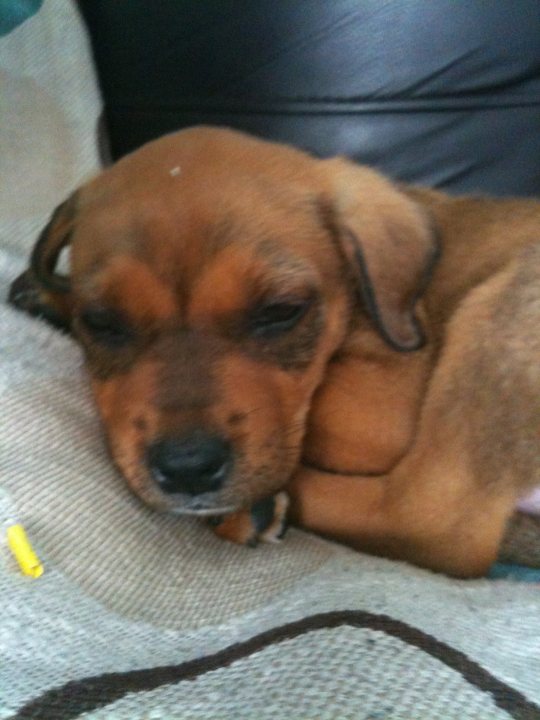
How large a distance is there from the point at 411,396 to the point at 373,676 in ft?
3.07

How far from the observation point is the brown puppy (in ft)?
5.23

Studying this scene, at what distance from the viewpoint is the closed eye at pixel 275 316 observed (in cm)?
166

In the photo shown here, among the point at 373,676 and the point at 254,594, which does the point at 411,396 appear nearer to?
the point at 254,594

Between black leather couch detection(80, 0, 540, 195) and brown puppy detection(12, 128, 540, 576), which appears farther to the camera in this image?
black leather couch detection(80, 0, 540, 195)

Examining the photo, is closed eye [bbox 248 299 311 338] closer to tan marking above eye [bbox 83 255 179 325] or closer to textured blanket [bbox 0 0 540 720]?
tan marking above eye [bbox 83 255 179 325]

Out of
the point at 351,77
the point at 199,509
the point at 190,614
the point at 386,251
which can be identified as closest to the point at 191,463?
the point at 199,509

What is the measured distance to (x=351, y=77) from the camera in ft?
9.97

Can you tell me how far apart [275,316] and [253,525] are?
0.48 meters

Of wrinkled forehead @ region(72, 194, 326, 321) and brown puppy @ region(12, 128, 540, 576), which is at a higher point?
wrinkled forehead @ region(72, 194, 326, 321)

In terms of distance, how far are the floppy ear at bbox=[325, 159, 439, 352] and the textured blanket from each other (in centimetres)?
56

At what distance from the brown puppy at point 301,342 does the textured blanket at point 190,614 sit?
11 cm

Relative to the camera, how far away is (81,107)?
306 centimetres

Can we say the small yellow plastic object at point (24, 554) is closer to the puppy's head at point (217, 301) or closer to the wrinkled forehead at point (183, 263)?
the puppy's head at point (217, 301)

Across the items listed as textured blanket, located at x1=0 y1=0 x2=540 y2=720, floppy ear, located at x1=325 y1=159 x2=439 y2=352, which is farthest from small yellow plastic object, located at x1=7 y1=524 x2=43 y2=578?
floppy ear, located at x1=325 y1=159 x2=439 y2=352
